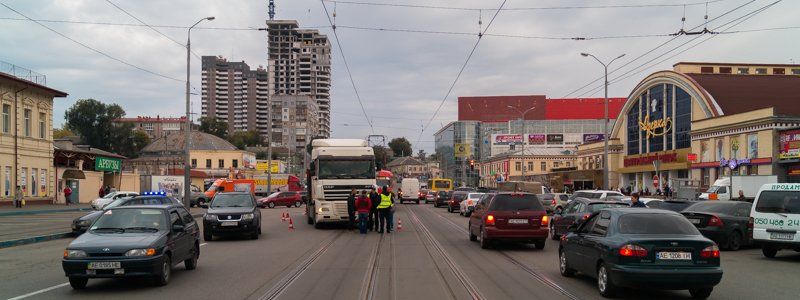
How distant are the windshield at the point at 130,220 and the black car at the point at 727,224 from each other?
13541 mm

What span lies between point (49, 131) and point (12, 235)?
3135 cm

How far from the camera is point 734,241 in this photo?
17.7 metres

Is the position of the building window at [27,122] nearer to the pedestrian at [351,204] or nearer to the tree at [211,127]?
the pedestrian at [351,204]

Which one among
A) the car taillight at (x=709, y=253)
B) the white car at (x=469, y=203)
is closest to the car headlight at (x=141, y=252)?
the car taillight at (x=709, y=253)

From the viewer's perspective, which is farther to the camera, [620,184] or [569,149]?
[569,149]

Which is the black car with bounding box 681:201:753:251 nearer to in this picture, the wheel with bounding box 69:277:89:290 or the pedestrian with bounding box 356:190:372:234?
the pedestrian with bounding box 356:190:372:234

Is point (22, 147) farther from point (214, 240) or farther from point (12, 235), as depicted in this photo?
point (214, 240)

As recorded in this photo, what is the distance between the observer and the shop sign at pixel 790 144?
44.3 m

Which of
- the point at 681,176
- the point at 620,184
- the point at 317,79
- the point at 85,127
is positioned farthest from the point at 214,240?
the point at 317,79

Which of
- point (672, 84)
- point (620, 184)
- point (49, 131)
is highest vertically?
point (672, 84)

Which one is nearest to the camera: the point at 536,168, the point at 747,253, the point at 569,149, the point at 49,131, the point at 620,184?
the point at 747,253

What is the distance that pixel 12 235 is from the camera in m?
21.6

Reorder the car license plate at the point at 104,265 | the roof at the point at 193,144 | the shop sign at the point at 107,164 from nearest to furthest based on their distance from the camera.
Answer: the car license plate at the point at 104,265 < the shop sign at the point at 107,164 < the roof at the point at 193,144

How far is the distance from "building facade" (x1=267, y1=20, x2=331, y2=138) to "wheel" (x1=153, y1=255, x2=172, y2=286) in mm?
154532
